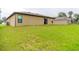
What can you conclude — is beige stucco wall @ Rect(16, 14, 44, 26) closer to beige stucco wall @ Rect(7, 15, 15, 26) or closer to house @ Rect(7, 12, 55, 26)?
house @ Rect(7, 12, 55, 26)

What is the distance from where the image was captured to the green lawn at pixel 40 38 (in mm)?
3178

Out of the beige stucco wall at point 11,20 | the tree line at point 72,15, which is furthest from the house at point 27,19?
the tree line at point 72,15

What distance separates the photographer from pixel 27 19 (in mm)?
3291

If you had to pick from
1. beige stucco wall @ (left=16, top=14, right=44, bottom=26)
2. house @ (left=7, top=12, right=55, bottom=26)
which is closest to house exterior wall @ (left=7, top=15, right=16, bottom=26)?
house @ (left=7, top=12, right=55, bottom=26)

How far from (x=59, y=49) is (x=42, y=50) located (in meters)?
0.24

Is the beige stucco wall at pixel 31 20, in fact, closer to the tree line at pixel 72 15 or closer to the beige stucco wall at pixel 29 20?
the beige stucco wall at pixel 29 20

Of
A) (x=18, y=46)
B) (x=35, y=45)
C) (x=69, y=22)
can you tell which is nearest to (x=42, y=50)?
(x=35, y=45)

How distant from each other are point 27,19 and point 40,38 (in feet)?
1.11

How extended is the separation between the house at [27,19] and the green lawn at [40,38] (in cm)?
7

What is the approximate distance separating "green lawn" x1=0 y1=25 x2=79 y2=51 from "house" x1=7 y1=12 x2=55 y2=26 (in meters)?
0.07

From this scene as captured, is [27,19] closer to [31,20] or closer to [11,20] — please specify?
[31,20]
